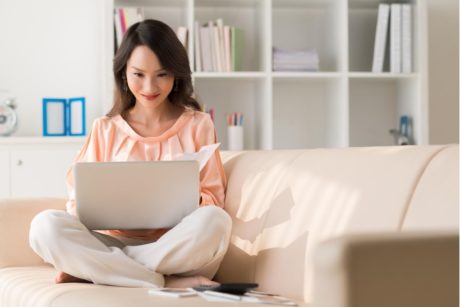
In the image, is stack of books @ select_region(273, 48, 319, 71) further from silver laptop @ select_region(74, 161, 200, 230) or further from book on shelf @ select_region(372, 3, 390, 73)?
silver laptop @ select_region(74, 161, 200, 230)

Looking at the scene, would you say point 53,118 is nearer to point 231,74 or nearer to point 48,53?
Result: point 48,53

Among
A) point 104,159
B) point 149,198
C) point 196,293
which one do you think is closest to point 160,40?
point 104,159

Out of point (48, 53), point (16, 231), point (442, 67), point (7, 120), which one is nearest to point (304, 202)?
point (16, 231)

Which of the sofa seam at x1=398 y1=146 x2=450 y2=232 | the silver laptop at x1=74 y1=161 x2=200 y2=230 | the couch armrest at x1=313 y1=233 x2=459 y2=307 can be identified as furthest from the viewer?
the silver laptop at x1=74 y1=161 x2=200 y2=230

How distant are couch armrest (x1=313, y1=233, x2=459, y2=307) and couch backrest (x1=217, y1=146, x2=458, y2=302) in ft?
1.56

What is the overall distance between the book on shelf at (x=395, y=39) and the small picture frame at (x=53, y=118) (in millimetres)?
1584

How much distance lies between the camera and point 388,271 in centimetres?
112

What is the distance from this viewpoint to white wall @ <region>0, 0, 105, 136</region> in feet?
14.4

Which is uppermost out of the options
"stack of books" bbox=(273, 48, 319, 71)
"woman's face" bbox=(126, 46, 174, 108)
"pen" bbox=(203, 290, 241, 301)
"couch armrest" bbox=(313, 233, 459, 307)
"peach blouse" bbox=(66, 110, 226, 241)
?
"stack of books" bbox=(273, 48, 319, 71)

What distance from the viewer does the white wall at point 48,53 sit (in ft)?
14.4

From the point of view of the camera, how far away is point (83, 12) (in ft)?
14.5

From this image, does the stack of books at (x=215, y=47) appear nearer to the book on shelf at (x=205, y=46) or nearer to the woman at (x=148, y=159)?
the book on shelf at (x=205, y=46)

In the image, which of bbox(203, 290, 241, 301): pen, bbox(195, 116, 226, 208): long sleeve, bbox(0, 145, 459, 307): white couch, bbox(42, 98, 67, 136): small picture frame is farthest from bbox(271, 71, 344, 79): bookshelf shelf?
bbox(203, 290, 241, 301): pen

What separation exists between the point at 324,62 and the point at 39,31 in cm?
142
